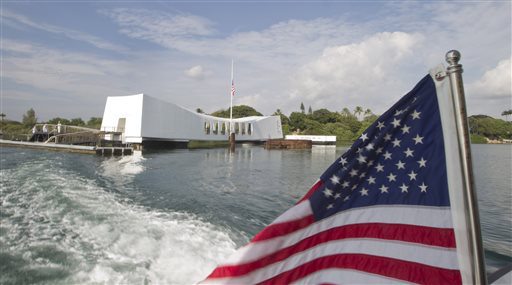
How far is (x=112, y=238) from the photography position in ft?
15.8

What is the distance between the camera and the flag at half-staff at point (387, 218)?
151 centimetres

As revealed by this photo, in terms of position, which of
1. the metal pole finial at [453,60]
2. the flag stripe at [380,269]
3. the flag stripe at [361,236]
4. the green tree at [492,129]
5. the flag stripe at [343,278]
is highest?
the green tree at [492,129]

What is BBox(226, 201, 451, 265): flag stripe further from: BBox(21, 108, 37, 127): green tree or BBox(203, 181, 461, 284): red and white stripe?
BBox(21, 108, 37, 127): green tree

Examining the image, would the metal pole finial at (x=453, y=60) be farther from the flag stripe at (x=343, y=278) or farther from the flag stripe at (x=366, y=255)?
the flag stripe at (x=343, y=278)

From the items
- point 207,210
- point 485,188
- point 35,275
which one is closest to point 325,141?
point 485,188

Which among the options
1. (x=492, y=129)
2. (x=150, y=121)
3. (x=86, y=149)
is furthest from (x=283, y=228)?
(x=492, y=129)

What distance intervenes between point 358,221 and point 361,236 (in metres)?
0.08

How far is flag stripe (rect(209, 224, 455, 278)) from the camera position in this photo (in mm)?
1560

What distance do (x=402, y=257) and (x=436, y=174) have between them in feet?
1.57

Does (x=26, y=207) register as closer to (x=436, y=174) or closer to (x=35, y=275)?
(x=35, y=275)

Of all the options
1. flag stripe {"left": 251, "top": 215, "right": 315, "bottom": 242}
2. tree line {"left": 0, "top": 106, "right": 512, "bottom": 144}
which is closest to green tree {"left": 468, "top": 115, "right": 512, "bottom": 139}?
tree line {"left": 0, "top": 106, "right": 512, "bottom": 144}

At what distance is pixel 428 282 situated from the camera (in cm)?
155

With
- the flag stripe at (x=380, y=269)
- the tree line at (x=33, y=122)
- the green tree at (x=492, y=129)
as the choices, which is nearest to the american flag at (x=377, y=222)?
the flag stripe at (x=380, y=269)

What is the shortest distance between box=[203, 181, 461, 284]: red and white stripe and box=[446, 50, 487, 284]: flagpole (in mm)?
118
